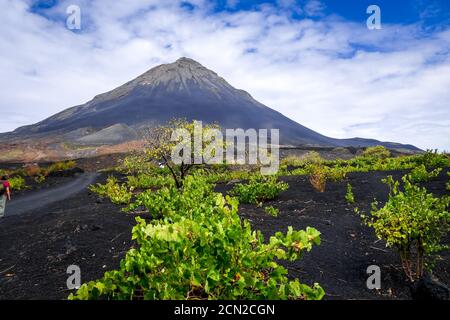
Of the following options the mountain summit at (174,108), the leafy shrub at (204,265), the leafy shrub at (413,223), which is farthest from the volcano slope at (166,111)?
the leafy shrub at (204,265)

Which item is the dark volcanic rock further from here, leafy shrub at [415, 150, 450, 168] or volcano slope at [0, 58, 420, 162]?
volcano slope at [0, 58, 420, 162]

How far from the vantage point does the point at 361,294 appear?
4.38 metres

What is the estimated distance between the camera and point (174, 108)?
132 meters

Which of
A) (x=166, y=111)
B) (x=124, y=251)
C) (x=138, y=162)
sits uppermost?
(x=166, y=111)

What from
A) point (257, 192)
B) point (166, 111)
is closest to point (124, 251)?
point (257, 192)

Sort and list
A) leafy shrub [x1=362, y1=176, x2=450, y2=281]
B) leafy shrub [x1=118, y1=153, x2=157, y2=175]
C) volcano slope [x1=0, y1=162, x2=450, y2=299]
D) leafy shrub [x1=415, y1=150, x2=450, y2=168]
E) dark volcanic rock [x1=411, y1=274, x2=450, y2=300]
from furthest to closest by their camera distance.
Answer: leafy shrub [x1=415, y1=150, x2=450, y2=168] < leafy shrub [x1=118, y1=153, x2=157, y2=175] < volcano slope [x1=0, y1=162, x2=450, y2=299] < leafy shrub [x1=362, y1=176, x2=450, y2=281] < dark volcanic rock [x1=411, y1=274, x2=450, y2=300]

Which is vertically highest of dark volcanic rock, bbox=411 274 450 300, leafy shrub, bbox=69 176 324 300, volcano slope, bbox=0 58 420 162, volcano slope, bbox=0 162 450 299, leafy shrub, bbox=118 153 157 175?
volcano slope, bbox=0 58 420 162

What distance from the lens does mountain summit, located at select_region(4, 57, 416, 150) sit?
113 meters

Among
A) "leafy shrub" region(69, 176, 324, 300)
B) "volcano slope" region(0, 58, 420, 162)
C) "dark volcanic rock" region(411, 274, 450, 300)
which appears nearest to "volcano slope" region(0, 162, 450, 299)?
"dark volcanic rock" region(411, 274, 450, 300)

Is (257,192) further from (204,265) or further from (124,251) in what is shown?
(204,265)

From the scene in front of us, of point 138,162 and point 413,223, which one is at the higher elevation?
point 138,162

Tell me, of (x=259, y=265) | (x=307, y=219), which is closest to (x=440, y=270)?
(x=307, y=219)
